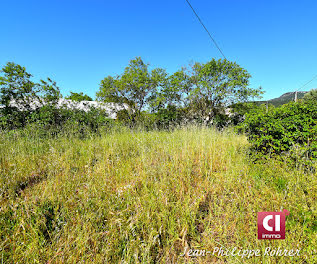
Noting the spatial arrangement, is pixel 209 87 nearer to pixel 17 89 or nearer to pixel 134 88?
pixel 134 88

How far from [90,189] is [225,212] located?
194 centimetres

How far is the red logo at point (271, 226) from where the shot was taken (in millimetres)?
1375

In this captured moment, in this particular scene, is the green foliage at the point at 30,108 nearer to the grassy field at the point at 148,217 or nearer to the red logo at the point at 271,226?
the grassy field at the point at 148,217

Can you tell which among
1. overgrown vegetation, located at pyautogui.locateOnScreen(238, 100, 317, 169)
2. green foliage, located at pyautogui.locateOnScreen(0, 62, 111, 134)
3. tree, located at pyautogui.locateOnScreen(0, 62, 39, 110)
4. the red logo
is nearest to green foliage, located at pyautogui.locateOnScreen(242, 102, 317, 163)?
overgrown vegetation, located at pyautogui.locateOnScreen(238, 100, 317, 169)

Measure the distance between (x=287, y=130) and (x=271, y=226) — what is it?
2.23 m

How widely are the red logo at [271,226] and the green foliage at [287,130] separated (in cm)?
162

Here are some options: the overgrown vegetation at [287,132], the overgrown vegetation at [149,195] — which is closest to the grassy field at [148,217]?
the overgrown vegetation at [149,195]

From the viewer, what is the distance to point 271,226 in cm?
142

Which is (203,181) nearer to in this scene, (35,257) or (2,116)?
(35,257)

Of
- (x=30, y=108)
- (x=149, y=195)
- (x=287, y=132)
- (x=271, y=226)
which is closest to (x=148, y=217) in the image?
(x=149, y=195)

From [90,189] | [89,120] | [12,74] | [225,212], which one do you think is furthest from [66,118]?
[225,212]

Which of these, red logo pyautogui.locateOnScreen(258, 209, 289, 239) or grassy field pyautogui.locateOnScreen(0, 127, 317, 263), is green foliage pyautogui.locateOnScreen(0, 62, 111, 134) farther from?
red logo pyautogui.locateOnScreen(258, 209, 289, 239)

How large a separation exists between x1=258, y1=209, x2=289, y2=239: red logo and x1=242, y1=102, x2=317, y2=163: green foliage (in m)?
1.62

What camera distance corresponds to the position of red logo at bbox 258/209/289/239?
1375 mm
